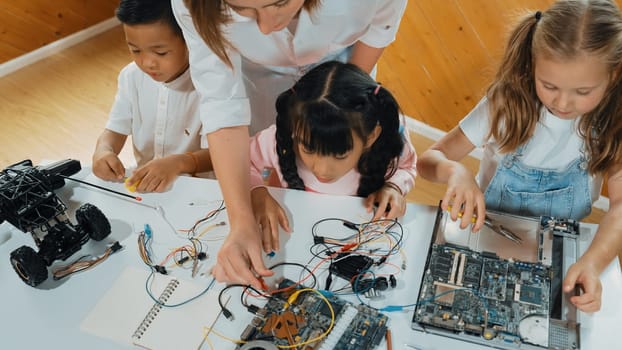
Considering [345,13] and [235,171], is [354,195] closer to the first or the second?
[235,171]

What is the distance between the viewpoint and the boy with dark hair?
4.63 feet

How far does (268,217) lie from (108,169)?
473 millimetres

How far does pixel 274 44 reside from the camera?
1.28 m

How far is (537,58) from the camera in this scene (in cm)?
124

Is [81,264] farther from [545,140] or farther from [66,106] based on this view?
[66,106]

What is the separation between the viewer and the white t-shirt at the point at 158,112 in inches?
64.7

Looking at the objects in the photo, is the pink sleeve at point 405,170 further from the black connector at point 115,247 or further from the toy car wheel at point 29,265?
the toy car wheel at point 29,265

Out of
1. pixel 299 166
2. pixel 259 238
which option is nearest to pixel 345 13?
pixel 299 166

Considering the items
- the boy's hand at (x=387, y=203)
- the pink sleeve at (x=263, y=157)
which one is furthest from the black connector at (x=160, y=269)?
the boy's hand at (x=387, y=203)

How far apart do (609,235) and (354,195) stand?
573 mm

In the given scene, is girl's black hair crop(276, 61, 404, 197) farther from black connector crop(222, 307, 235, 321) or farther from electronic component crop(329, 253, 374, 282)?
black connector crop(222, 307, 235, 321)

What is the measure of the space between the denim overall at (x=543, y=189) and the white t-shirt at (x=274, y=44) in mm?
463

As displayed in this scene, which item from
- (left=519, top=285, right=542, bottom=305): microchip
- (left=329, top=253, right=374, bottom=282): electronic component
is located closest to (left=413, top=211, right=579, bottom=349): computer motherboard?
(left=519, top=285, right=542, bottom=305): microchip

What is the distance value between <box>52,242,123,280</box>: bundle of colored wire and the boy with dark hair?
200mm
